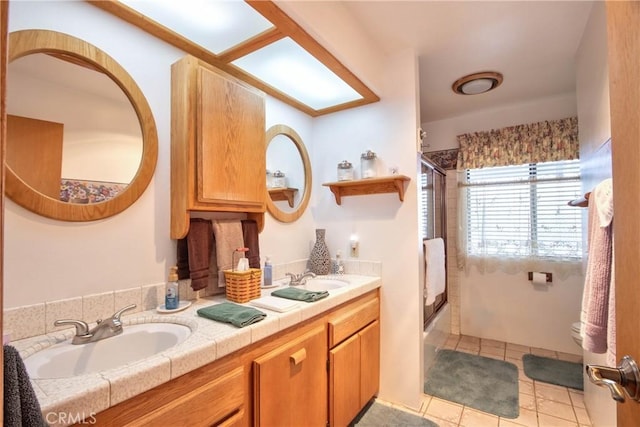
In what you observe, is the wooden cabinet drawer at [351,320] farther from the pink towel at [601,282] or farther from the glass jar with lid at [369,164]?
the pink towel at [601,282]

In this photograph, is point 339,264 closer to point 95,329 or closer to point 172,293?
point 172,293

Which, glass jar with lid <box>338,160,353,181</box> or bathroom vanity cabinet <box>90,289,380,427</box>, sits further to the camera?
glass jar with lid <box>338,160,353,181</box>

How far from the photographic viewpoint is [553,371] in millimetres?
2490

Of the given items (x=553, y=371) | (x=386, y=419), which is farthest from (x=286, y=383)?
(x=553, y=371)

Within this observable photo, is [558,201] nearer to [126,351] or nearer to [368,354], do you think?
[368,354]

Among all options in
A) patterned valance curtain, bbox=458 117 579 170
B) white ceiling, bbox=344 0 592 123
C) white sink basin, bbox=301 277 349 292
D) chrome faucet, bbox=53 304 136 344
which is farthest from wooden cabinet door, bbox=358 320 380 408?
patterned valance curtain, bbox=458 117 579 170

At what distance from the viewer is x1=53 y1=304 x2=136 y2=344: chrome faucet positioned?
1051 mm

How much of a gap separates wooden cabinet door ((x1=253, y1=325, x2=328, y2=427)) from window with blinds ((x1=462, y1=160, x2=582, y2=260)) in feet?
7.67

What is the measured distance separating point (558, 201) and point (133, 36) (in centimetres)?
352

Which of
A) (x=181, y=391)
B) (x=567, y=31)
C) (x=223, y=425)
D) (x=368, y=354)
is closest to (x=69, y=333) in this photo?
(x=181, y=391)

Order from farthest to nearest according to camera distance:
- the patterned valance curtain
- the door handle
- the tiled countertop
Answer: the patterned valance curtain → the tiled countertop → the door handle

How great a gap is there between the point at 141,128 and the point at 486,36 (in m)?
2.15

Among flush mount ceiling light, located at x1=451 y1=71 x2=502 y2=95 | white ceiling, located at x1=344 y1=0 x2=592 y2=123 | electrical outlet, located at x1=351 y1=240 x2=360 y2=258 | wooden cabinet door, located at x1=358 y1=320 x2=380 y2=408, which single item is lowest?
wooden cabinet door, located at x1=358 y1=320 x2=380 y2=408

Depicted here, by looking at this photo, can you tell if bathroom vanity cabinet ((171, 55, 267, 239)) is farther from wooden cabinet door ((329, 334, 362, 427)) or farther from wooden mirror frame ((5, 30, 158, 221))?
wooden cabinet door ((329, 334, 362, 427))
